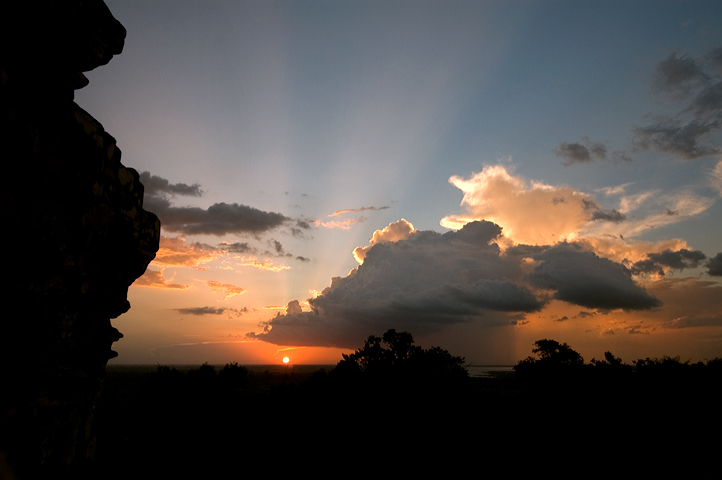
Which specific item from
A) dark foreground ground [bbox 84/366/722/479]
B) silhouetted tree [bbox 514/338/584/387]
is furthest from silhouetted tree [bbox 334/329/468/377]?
silhouetted tree [bbox 514/338/584/387]

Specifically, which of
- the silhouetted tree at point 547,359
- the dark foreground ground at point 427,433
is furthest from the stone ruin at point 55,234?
the silhouetted tree at point 547,359

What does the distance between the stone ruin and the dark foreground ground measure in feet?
47.2

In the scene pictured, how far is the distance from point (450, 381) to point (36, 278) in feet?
94.2

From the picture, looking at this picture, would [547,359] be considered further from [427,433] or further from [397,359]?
A: [427,433]

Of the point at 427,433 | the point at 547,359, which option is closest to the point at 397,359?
the point at 427,433

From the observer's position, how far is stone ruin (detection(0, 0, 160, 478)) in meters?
5.30

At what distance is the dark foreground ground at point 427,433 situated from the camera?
63.2 ft

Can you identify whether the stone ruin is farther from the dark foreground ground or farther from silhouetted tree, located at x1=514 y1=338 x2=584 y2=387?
silhouetted tree, located at x1=514 y1=338 x2=584 y2=387

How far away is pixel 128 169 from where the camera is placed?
7684 mm

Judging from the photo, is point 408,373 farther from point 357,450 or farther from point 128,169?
point 128,169

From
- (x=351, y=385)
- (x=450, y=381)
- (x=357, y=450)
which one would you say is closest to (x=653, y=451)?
(x=450, y=381)

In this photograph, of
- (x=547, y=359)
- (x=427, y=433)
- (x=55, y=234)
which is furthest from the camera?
(x=547, y=359)

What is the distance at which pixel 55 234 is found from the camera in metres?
5.86

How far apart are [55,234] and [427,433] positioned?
834 inches
